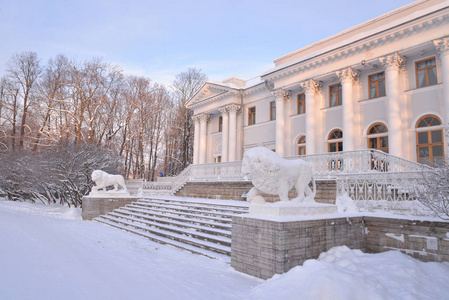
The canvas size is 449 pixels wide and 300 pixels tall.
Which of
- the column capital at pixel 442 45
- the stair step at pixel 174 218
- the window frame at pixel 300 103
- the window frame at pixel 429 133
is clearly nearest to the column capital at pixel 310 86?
the window frame at pixel 300 103

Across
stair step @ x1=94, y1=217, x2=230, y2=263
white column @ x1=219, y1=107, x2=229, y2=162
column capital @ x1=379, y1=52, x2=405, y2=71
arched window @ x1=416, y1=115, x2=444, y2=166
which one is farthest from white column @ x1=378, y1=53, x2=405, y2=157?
white column @ x1=219, y1=107, x2=229, y2=162

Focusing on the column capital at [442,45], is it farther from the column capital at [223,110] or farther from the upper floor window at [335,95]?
the column capital at [223,110]

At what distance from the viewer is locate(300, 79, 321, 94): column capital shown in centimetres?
1986

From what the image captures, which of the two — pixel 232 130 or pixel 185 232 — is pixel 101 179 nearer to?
pixel 185 232

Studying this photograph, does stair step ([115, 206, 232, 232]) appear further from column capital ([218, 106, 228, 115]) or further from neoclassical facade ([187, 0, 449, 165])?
column capital ([218, 106, 228, 115])

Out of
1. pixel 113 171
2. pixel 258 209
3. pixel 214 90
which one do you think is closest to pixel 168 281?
pixel 258 209

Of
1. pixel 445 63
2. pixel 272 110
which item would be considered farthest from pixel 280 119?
pixel 445 63

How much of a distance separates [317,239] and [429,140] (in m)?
13.1

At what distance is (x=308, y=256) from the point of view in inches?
227

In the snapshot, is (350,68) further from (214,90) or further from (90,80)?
(90,80)

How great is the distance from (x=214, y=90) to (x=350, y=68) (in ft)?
44.3

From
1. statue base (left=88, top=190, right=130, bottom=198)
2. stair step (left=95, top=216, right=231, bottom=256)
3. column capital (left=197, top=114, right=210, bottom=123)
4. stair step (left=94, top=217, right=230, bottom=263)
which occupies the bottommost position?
stair step (left=94, top=217, right=230, bottom=263)

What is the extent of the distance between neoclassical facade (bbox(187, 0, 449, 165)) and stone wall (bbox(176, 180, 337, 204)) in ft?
9.68

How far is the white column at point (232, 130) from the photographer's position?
2586 cm
